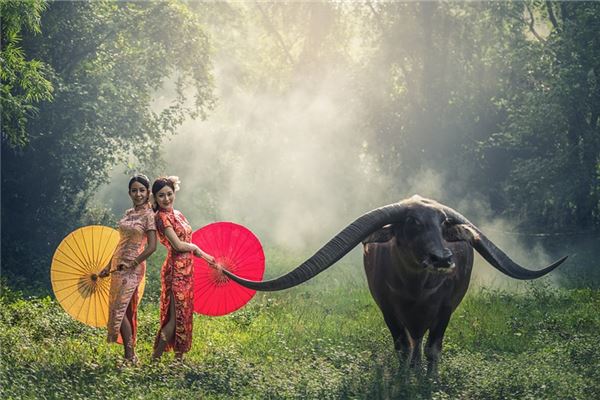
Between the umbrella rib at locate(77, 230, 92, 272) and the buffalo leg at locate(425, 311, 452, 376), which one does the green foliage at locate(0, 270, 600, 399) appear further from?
the umbrella rib at locate(77, 230, 92, 272)

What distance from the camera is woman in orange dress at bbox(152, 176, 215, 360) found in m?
7.90

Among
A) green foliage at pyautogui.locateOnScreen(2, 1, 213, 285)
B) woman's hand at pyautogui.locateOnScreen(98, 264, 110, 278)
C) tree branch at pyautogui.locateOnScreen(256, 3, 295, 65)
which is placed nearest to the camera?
woman's hand at pyautogui.locateOnScreen(98, 264, 110, 278)

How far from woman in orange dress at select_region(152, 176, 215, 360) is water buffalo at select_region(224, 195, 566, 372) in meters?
0.73

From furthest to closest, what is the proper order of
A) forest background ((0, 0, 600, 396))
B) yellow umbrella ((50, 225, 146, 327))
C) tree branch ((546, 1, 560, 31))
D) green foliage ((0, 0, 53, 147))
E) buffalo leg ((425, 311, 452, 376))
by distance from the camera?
tree branch ((546, 1, 560, 31)), forest background ((0, 0, 600, 396)), green foliage ((0, 0, 53, 147)), yellow umbrella ((50, 225, 146, 327)), buffalo leg ((425, 311, 452, 376))

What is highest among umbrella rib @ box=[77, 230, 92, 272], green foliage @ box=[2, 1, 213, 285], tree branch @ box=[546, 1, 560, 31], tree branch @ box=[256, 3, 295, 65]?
tree branch @ box=[256, 3, 295, 65]

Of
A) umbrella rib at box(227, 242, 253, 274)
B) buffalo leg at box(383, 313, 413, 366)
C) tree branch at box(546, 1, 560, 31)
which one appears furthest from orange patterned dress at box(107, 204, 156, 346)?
tree branch at box(546, 1, 560, 31)

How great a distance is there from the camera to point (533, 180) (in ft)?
66.0

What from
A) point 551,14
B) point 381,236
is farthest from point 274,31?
point 381,236

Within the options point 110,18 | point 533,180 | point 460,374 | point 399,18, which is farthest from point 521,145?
point 460,374

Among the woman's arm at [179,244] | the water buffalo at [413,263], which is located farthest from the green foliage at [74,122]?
the water buffalo at [413,263]

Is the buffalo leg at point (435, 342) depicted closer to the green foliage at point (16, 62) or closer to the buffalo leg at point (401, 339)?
the buffalo leg at point (401, 339)

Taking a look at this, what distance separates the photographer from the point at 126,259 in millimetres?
7992

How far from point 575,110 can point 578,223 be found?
9.27ft

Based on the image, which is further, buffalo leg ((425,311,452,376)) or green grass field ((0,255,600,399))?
buffalo leg ((425,311,452,376))
